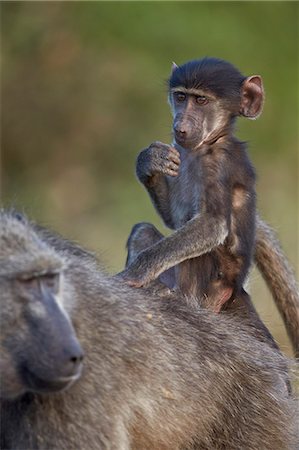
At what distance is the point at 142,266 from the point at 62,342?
4.30 feet

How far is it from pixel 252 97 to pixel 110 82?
11970mm

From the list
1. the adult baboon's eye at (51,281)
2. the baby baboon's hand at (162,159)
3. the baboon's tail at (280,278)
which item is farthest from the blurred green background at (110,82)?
the adult baboon's eye at (51,281)

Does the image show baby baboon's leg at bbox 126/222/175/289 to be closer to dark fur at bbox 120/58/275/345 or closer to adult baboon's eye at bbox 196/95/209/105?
dark fur at bbox 120/58/275/345

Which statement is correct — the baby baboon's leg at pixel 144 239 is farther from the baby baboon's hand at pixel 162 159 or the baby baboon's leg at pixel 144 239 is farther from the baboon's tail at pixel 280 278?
the baboon's tail at pixel 280 278

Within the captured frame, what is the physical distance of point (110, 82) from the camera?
60.8 ft

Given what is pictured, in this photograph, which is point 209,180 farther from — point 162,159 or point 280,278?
point 280,278

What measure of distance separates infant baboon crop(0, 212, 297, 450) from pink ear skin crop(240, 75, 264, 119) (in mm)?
1071

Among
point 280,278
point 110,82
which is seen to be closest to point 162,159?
point 280,278

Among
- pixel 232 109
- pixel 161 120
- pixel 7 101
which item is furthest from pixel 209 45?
pixel 232 109

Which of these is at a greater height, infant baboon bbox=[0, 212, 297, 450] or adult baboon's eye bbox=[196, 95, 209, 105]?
adult baboon's eye bbox=[196, 95, 209, 105]

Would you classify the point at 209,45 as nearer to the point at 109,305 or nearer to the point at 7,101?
the point at 7,101

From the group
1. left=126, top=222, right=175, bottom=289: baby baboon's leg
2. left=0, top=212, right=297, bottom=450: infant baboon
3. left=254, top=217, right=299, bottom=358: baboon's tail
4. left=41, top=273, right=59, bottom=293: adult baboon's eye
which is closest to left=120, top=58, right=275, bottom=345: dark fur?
left=126, top=222, right=175, bottom=289: baby baboon's leg

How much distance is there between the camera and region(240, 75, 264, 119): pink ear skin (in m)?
6.64

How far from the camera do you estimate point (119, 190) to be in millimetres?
17641
